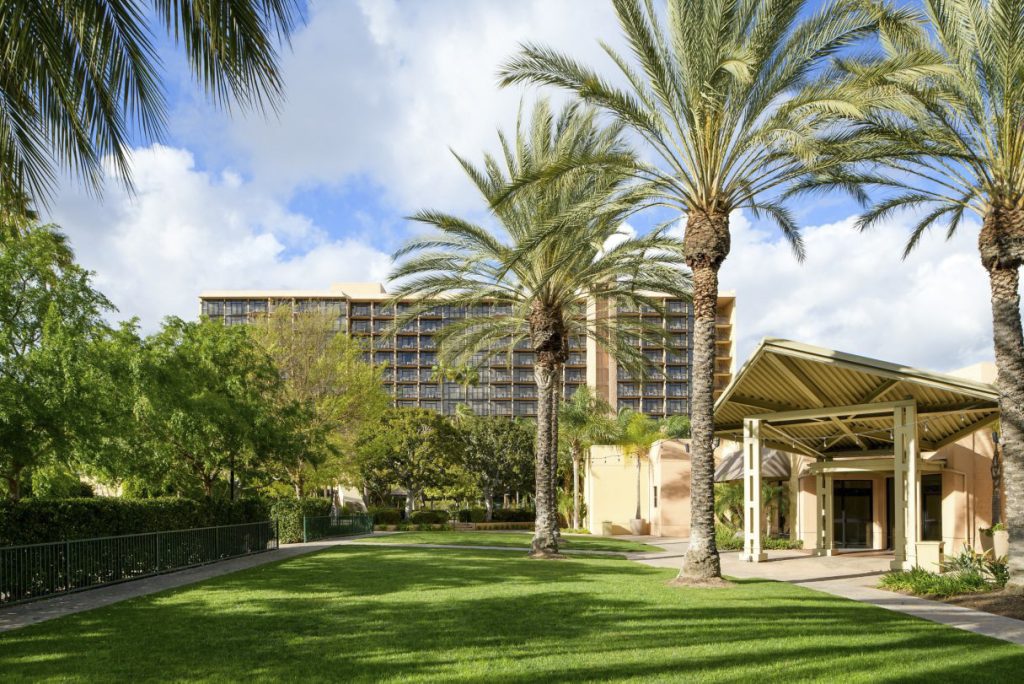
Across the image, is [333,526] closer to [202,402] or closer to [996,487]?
A: [202,402]

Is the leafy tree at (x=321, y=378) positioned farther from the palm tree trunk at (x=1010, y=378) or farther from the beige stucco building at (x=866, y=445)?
the palm tree trunk at (x=1010, y=378)

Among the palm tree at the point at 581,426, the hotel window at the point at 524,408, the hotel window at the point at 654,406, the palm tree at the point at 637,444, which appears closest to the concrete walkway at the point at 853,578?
the palm tree at the point at 637,444

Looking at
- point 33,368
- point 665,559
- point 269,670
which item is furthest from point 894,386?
point 33,368

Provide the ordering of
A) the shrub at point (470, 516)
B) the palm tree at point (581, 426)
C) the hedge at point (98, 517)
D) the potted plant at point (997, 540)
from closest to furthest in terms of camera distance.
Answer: the hedge at point (98, 517) → the potted plant at point (997, 540) → the palm tree at point (581, 426) → the shrub at point (470, 516)

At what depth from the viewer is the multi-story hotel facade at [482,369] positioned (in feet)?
344

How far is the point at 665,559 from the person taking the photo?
26.5 metres

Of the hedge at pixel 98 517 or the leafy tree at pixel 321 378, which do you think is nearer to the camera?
the hedge at pixel 98 517

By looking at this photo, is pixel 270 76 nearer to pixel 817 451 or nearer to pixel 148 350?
pixel 148 350

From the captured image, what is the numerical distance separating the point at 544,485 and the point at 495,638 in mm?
14356

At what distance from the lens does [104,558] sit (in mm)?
18594

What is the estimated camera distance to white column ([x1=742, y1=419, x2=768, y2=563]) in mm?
24125

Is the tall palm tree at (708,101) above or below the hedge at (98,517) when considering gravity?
above

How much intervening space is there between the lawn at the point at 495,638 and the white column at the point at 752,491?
667cm

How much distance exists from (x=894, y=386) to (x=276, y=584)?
14.9 metres
